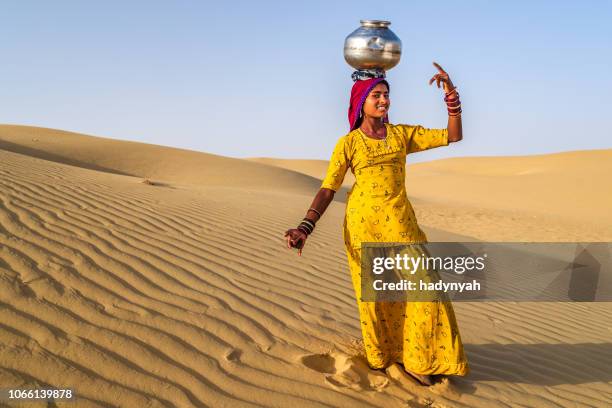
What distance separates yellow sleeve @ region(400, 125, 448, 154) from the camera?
3512 millimetres

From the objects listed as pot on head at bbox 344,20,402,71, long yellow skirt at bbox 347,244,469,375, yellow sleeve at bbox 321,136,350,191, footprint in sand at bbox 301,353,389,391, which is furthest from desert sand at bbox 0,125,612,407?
pot on head at bbox 344,20,402,71

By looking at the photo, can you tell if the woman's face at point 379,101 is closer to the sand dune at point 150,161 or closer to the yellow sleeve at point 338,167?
the yellow sleeve at point 338,167

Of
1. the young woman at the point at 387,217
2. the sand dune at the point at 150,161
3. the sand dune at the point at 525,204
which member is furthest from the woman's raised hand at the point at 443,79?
the sand dune at the point at 150,161

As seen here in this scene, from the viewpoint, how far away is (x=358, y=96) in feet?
11.6

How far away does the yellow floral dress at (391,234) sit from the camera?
3.29 metres

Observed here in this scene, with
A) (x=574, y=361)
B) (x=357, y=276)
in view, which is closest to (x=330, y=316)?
(x=357, y=276)

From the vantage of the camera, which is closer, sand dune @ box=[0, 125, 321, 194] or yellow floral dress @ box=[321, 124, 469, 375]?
yellow floral dress @ box=[321, 124, 469, 375]

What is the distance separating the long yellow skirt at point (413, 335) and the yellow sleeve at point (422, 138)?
724mm

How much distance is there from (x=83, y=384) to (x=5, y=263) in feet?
5.16

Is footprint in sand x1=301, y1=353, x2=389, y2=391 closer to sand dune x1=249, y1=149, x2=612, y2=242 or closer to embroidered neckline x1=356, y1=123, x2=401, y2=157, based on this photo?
embroidered neckline x1=356, y1=123, x2=401, y2=157

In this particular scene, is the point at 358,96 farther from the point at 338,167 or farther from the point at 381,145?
the point at 338,167

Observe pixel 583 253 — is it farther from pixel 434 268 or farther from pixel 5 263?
pixel 5 263

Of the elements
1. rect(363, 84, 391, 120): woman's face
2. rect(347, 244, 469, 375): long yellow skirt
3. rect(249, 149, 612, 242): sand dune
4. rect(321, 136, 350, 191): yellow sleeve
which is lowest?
rect(249, 149, 612, 242): sand dune

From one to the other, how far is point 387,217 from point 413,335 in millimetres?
668
